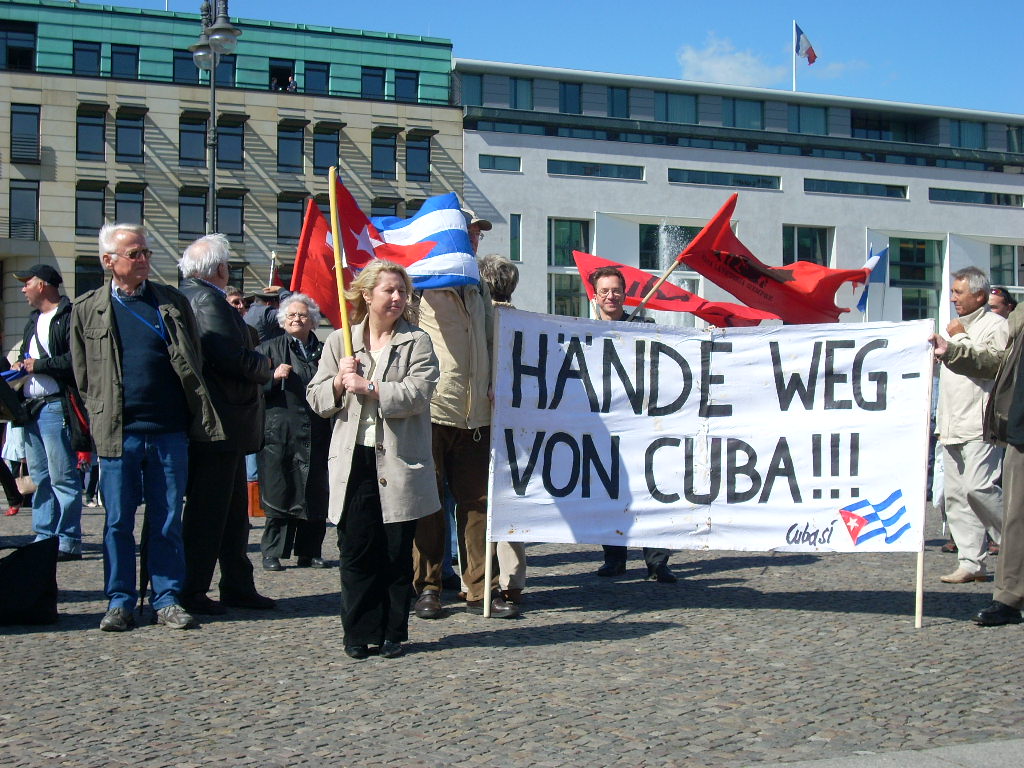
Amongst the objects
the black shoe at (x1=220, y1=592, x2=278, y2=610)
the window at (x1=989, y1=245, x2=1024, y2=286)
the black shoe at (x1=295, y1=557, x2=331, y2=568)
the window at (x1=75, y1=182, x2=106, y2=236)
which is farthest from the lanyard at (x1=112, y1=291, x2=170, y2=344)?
the window at (x1=989, y1=245, x2=1024, y2=286)

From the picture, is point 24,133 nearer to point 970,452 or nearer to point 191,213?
point 191,213

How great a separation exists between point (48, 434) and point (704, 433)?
4701mm

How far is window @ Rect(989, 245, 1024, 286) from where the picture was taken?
68375 millimetres

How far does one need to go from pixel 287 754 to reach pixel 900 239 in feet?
215

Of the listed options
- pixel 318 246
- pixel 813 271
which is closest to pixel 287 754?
pixel 318 246

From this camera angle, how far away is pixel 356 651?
546cm

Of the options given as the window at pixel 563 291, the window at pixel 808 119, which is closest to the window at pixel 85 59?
the window at pixel 563 291

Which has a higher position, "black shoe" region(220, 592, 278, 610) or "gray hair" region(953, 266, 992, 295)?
"gray hair" region(953, 266, 992, 295)

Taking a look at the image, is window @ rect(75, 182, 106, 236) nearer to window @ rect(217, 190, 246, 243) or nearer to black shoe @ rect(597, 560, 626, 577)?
window @ rect(217, 190, 246, 243)

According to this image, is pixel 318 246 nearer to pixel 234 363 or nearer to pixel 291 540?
pixel 234 363

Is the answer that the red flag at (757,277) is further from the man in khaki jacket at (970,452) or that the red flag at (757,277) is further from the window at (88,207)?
the window at (88,207)

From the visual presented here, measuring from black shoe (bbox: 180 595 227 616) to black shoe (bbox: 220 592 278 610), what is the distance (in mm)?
187

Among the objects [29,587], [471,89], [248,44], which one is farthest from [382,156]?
[29,587]

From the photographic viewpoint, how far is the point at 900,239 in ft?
213
